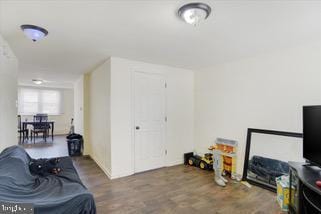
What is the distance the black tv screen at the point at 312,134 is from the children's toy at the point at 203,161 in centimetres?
191

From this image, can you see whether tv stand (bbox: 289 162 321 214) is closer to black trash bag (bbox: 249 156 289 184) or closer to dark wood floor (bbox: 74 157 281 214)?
dark wood floor (bbox: 74 157 281 214)

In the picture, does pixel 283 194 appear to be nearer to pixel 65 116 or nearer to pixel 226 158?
pixel 226 158

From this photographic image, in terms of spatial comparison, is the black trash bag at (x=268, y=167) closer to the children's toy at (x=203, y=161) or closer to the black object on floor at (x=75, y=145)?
the children's toy at (x=203, y=161)

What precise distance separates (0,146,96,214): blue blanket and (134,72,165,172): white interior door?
5.66 ft

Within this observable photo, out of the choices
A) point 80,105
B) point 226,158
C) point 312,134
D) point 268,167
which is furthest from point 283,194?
point 80,105

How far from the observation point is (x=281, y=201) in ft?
7.45

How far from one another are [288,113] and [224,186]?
155cm

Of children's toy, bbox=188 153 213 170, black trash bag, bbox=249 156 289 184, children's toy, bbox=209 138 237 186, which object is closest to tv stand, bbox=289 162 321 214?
black trash bag, bbox=249 156 289 184

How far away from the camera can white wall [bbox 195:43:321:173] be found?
2.60 metres

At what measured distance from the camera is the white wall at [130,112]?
130 inches

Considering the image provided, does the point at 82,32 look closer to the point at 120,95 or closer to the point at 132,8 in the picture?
the point at 132,8

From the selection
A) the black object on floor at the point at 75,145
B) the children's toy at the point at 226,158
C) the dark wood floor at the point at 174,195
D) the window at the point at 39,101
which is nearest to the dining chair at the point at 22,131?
the window at the point at 39,101

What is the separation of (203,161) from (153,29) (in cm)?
284

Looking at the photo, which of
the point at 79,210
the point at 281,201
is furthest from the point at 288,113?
the point at 79,210
